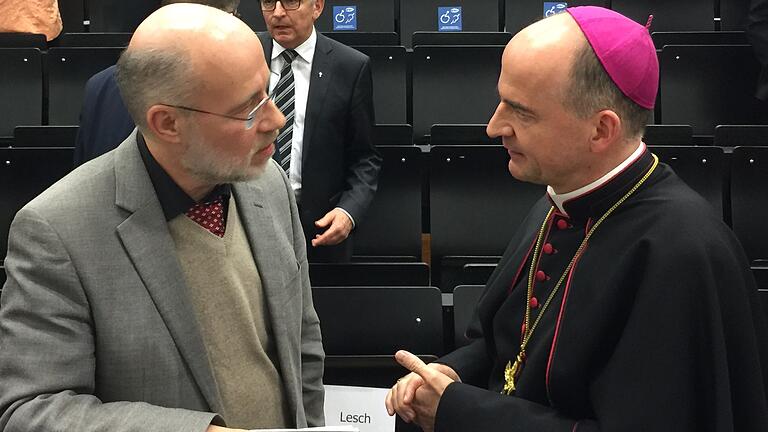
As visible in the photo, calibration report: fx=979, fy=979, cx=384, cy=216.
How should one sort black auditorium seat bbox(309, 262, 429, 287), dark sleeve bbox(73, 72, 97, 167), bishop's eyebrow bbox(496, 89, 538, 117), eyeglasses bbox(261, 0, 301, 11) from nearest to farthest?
bishop's eyebrow bbox(496, 89, 538, 117)
dark sleeve bbox(73, 72, 97, 167)
black auditorium seat bbox(309, 262, 429, 287)
eyeglasses bbox(261, 0, 301, 11)

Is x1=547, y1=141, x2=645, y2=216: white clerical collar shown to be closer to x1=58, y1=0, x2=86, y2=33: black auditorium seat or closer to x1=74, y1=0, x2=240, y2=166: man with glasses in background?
x1=74, y1=0, x2=240, y2=166: man with glasses in background

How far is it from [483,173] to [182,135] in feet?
A: 8.83

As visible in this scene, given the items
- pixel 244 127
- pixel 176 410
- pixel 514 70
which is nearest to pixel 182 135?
pixel 244 127

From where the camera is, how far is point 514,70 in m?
1.82

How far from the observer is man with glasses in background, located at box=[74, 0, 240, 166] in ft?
9.74

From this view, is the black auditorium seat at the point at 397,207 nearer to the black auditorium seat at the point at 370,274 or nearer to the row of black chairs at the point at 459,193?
the row of black chairs at the point at 459,193

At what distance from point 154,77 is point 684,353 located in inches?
39.8

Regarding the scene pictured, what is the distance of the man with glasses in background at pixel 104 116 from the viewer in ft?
9.74

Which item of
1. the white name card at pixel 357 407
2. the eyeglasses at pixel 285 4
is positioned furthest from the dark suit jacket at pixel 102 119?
the white name card at pixel 357 407

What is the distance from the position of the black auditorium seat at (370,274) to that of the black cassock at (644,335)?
5.27ft

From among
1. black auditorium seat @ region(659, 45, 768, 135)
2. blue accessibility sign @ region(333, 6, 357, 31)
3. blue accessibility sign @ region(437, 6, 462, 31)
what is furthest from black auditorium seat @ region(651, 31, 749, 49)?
blue accessibility sign @ region(333, 6, 357, 31)

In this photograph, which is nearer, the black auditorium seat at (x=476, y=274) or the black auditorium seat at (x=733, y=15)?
the black auditorium seat at (x=476, y=274)

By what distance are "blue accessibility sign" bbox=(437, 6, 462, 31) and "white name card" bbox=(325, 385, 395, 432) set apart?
3.64 meters

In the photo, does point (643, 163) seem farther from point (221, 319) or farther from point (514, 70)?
point (221, 319)
